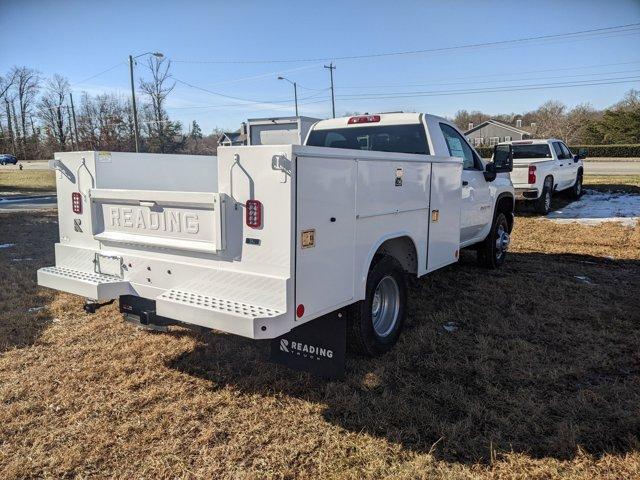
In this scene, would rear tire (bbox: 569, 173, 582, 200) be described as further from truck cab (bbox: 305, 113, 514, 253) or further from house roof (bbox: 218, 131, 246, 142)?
truck cab (bbox: 305, 113, 514, 253)

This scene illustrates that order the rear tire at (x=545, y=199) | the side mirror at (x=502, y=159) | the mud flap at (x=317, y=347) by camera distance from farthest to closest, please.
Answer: the rear tire at (x=545, y=199), the side mirror at (x=502, y=159), the mud flap at (x=317, y=347)

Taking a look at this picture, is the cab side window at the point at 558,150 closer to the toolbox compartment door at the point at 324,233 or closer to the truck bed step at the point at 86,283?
the toolbox compartment door at the point at 324,233

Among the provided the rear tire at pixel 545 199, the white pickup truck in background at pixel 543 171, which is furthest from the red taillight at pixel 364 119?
the rear tire at pixel 545 199

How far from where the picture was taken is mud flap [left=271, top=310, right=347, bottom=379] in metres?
3.57

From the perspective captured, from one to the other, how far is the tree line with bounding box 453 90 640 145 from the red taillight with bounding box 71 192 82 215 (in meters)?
60.1

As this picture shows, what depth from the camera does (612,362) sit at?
421 cm

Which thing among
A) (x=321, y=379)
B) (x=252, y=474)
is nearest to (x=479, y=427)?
(x=321, y=379)

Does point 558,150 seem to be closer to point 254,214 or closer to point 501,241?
point 501,241

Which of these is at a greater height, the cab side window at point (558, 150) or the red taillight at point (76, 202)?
the cab side window at point (558, 150)

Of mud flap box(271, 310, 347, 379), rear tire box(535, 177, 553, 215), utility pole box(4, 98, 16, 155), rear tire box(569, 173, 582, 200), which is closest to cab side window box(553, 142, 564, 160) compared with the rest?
rear tire box(535, 177, 553, 215)

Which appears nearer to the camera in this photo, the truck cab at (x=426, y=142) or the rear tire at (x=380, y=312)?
the rear tire at (x=380, y=312)

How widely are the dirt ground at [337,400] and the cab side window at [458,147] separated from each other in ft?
5.55

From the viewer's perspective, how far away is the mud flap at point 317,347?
3568 mm

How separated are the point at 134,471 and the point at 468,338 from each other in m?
3.13
